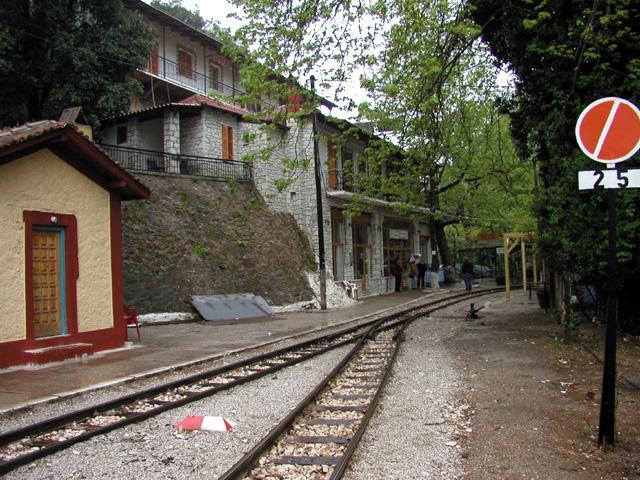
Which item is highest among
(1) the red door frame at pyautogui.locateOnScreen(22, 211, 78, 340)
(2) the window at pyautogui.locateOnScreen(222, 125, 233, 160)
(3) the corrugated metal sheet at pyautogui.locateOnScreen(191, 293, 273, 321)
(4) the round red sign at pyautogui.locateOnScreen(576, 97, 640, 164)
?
(2) the window at pyautogui.locateOnScreen(222, 125, 233, 160)

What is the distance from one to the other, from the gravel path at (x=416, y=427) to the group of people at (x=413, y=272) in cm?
2158

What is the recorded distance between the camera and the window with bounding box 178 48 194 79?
3216 centimetres

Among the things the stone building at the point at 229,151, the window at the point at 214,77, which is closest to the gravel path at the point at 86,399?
the stone building at the point at 229,151

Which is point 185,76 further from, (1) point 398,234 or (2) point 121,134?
(1) point 398,234

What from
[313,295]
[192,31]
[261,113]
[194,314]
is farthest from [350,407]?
[192,31]

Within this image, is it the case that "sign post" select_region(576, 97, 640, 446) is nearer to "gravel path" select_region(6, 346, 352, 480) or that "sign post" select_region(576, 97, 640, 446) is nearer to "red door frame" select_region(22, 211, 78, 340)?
"gravel path" select_region(6, 346, 352, 480)

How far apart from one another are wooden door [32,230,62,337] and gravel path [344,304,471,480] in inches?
249

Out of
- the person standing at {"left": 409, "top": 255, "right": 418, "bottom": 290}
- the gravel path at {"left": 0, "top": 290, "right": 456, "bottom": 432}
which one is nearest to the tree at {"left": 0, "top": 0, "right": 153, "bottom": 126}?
the gravel path at {"left": 0, "top": 290, "right": 456, "bottom": 432}

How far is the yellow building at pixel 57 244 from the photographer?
369 inches

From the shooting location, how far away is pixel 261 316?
1809cm

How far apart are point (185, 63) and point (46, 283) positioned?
82.6 feet

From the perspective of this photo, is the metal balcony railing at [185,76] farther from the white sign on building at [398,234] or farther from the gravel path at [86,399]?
the gravel path at [86,399]

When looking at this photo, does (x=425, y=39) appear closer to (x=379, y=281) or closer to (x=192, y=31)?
(x=379, y=281)

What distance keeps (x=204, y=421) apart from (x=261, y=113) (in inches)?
301
